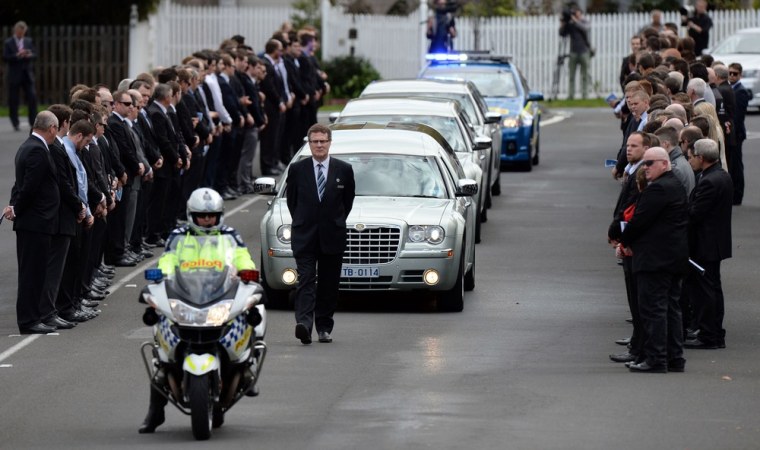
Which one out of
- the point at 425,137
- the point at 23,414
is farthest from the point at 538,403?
the point at 425,137

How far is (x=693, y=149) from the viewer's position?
14.8 metres

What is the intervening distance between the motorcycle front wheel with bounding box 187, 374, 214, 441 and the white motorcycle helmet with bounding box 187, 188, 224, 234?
3.28 ft

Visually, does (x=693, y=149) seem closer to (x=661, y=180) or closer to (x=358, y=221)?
(x=661, y=180)

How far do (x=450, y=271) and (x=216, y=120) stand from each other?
28.0 feet

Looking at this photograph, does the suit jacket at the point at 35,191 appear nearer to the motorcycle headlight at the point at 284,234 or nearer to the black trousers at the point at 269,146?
the motorcycle headlight at the point at 284,234

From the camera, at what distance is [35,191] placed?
15.3 meters

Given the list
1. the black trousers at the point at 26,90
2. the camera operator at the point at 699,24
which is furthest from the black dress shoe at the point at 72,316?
the camera operator at the point at 699,24

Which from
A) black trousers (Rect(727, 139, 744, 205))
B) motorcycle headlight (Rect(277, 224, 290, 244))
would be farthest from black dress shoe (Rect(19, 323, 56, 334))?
black trousers (Rect(727, 139, 744, 205))

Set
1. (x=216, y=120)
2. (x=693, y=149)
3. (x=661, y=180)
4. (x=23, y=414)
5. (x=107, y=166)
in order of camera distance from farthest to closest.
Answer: (x=216, y=120) → (x=107, y=166) → (x=693, y=149) → (x=661, y=180) → (x=23, y=414)

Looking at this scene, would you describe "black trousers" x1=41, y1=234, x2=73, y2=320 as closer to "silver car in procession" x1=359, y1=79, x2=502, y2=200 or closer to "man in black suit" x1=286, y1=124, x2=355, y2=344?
"man in black suit" x1=286, y1=124, x2=355, y2=344

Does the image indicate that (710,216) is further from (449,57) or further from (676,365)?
(449,57)

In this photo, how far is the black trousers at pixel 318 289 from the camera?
48.0ft

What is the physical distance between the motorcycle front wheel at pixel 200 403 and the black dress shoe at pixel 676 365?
13.8 feet

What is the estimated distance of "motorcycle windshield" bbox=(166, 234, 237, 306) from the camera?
11.0 metres
